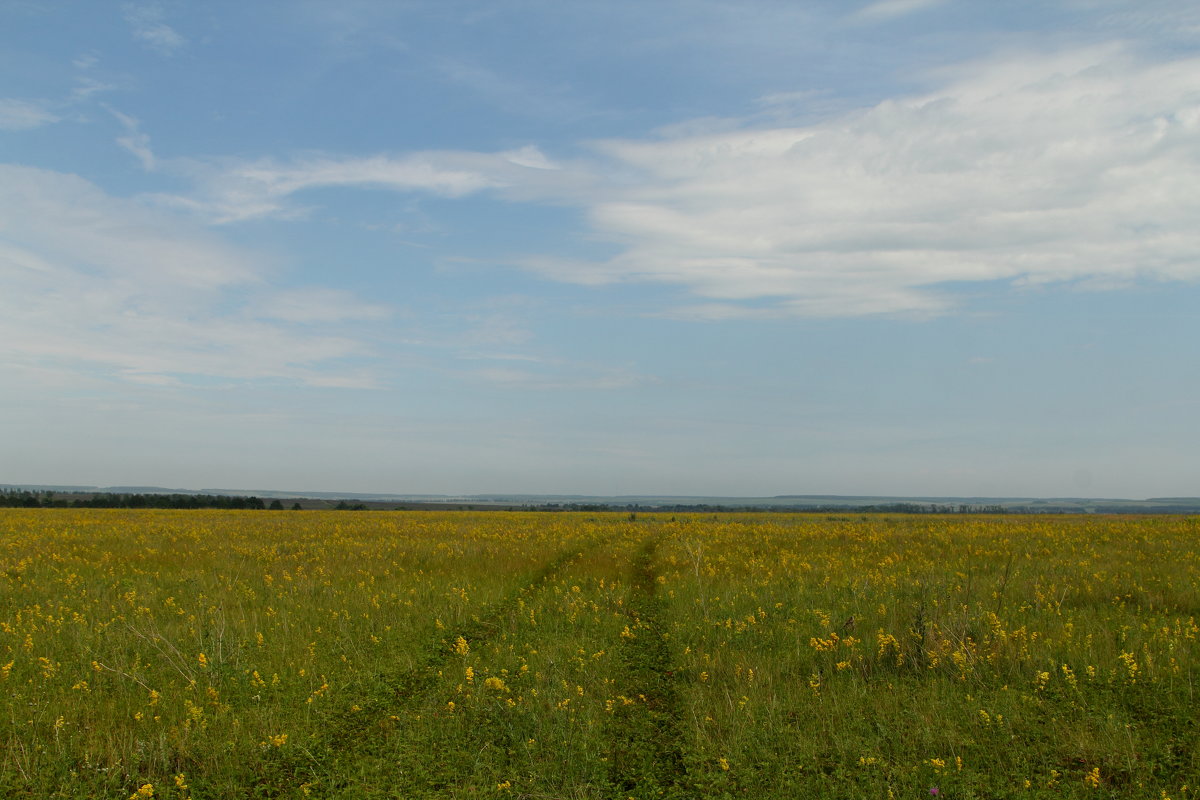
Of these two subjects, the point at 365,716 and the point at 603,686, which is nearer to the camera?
the point at 365,716

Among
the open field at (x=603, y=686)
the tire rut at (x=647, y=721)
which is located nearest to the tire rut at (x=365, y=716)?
the open field at (x=603, y=686)

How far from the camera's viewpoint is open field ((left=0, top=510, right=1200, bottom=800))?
5.44 m

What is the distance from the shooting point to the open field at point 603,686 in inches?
214

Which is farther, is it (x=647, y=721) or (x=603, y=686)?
(x=603, y=686)

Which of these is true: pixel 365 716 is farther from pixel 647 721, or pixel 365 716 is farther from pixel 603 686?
pixel 647 721

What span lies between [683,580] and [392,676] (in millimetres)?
6758

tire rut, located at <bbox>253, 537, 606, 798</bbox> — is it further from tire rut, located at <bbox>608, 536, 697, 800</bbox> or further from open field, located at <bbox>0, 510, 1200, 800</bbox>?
tire rut, located at <bbox>608, 536, 697, 800</bbox>

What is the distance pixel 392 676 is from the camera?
754 cm

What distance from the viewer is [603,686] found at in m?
7.19

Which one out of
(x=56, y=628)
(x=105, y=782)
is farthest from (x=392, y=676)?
(x=56, y=628)

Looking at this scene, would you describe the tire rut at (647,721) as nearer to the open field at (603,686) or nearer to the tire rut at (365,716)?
the open field at (603,686)

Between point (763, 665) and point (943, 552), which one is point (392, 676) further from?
point (943, 552)

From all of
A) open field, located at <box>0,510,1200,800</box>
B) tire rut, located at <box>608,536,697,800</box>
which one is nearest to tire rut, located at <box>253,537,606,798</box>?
open field, located at <box>0,510,1200,800</box>

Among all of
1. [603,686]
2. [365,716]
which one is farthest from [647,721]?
[365,716]
